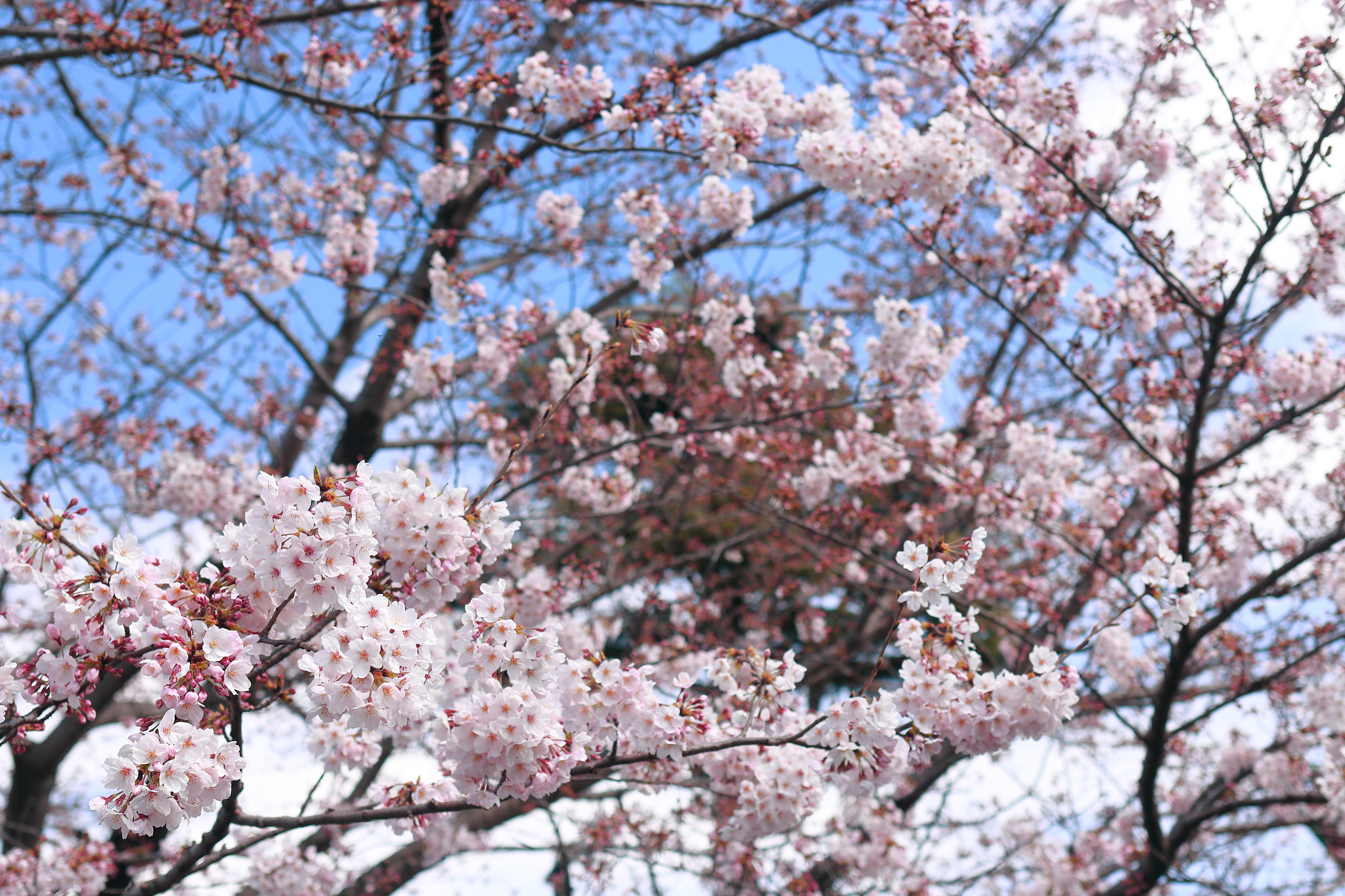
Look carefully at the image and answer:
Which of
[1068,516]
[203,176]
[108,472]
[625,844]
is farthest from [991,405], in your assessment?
[108,472]

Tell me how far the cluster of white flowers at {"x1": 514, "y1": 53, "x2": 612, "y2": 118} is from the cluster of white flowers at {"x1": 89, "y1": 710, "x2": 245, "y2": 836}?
3190 mm

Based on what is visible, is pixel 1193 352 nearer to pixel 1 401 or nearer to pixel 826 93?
pixel 826 93

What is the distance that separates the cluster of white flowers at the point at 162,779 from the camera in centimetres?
171

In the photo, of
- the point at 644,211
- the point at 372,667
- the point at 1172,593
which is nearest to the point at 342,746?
the point at 372,667

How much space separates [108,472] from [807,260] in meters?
5.72

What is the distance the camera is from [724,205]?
14.7 feet

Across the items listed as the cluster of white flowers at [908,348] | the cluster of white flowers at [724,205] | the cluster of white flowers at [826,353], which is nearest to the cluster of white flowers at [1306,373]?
→ the cluster of white flowers at [908,348]

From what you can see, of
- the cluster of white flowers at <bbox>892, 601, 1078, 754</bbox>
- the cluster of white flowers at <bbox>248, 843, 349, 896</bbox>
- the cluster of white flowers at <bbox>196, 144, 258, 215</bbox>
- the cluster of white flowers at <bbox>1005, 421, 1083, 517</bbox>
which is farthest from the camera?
the cluster of white flowers at <bbox>196, 144, 258, 215</bbox>

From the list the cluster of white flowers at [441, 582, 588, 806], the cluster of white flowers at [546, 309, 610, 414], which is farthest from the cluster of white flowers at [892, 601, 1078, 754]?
the cluster of white flowers at [546, 309, 610, 414]

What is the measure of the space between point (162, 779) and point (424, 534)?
2.34 feet

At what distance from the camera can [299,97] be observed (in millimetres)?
3652

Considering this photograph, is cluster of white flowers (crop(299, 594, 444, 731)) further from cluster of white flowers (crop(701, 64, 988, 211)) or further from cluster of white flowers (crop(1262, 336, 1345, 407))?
cluster of white flowers (crop(1262, 336, 1345, 407))

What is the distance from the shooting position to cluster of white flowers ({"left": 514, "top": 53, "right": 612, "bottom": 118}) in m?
4.12

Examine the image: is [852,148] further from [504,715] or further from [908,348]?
[504,715]
